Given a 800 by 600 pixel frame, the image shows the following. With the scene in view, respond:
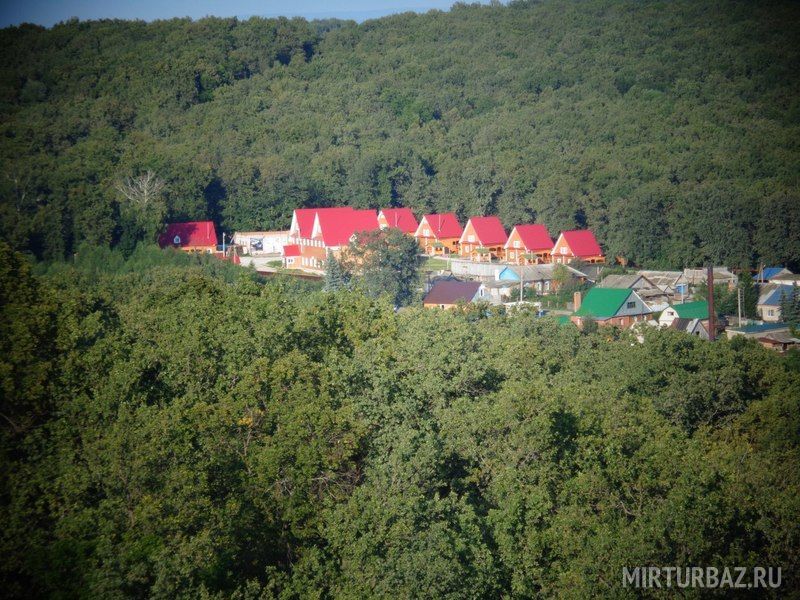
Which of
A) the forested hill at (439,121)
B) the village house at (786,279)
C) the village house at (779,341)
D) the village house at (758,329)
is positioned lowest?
the village house at (779,341)

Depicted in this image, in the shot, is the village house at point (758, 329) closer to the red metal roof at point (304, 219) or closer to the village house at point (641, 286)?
the village house at point (641, 286)

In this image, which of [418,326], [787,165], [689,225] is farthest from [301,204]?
[418,326]

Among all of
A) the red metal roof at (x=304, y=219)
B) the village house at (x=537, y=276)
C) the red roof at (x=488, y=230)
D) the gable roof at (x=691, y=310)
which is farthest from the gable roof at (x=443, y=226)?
the gable roof at (x=691, y=310)

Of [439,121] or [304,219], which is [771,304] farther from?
[439,121]

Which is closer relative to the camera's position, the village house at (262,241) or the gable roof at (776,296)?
the gable roof at (776,296)

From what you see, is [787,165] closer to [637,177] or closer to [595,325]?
[637,177]
